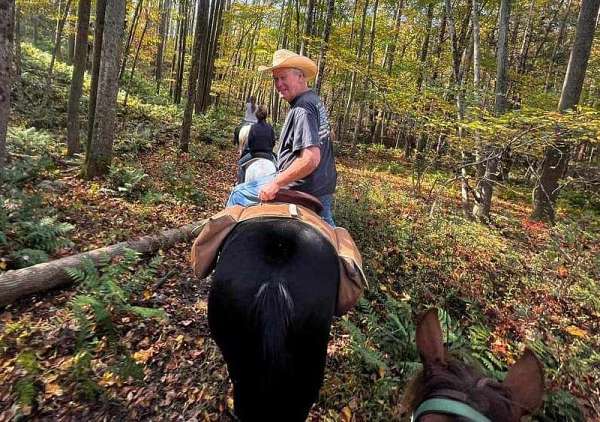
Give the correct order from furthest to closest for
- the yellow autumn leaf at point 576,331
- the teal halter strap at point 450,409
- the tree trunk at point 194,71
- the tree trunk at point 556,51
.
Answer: the tree trunk at point 556,51 < the tree trunk at point 194,71 < the yellow autumn leaf at point 576,331 < the teal halter strap at point 450,409

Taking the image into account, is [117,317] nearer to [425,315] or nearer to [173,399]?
[173,399]

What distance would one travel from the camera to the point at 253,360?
2.12m

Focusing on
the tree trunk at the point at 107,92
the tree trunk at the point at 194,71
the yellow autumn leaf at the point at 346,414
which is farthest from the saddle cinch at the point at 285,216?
the tree trunk at the point at 194,71

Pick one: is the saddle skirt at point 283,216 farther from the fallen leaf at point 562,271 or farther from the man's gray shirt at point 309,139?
the fallen leaf at point 562,271

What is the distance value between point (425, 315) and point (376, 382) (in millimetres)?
2844

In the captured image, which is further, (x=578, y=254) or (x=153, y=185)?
(x=153, y=185)

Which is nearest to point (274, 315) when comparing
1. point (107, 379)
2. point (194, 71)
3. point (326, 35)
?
point (107, 379)

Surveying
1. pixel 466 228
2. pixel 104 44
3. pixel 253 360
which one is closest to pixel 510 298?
pixel 466 228

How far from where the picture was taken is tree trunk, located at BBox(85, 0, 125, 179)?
7969mm

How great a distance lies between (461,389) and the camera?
4.48ft

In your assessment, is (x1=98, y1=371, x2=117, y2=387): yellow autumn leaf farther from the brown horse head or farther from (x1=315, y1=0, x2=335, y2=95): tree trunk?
(x1=315, y1=0, x2=335, y2=95): tree trunk

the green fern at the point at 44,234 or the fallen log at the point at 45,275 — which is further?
the green fern at the point at 44,234

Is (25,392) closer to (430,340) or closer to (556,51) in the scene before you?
(430,340)

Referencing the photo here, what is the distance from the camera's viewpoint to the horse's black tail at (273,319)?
2.05 metres
